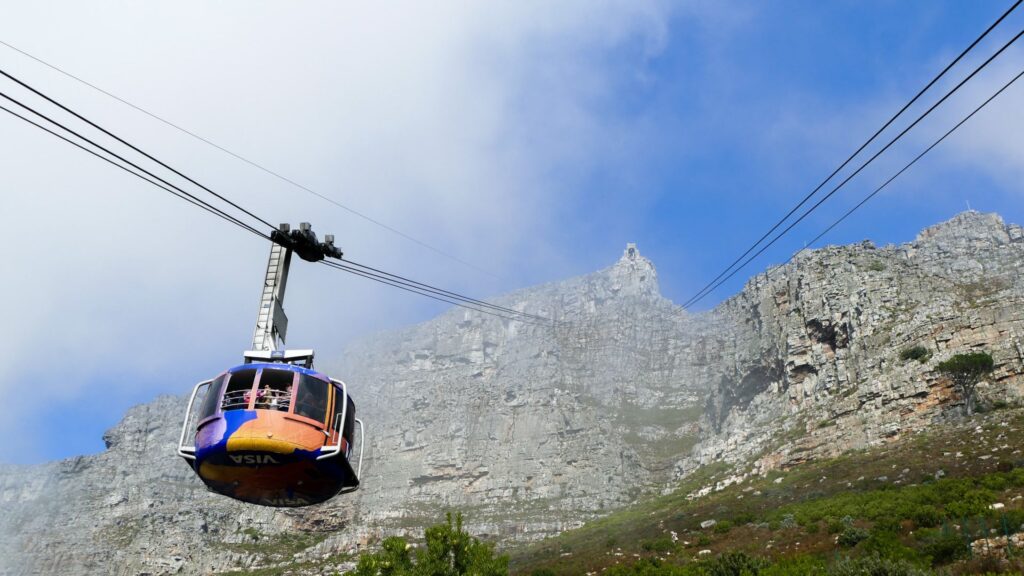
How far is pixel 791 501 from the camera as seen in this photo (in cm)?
6675

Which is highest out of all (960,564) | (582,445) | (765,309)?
(765,309)

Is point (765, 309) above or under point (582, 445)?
above

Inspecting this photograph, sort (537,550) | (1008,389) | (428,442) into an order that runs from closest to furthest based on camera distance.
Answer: (1008,389) → (537,550) → (428,442)

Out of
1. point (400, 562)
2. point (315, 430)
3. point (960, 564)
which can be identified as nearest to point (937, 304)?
point (960, 564)

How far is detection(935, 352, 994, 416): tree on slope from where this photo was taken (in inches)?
3086

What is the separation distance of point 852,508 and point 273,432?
47705mm

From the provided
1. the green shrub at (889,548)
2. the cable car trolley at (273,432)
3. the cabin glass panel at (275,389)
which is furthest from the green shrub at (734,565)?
the cabin glass panel at (275,389)

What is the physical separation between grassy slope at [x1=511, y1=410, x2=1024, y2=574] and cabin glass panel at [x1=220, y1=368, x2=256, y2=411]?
96.2 feet

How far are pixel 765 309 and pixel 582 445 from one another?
190 ft

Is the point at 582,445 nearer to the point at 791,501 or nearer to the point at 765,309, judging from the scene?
the point at 765,309

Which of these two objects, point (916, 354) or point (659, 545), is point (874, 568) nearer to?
point (659, 545)

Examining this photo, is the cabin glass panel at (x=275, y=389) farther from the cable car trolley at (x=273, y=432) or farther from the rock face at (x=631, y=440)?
the rock face at (x=631, y=440)

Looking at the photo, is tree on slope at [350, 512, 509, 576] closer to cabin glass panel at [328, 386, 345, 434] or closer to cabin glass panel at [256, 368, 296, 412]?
cabin glass panel at [328, 386, 345, 434]

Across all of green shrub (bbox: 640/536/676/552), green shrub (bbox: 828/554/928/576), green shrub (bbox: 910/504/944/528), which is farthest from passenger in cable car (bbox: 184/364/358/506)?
green shrub (bbox: 640/536/676/552)
